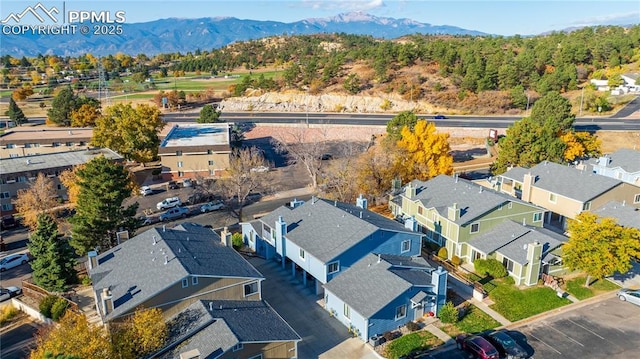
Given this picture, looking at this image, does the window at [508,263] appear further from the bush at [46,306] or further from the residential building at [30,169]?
the residential building at [30,169]

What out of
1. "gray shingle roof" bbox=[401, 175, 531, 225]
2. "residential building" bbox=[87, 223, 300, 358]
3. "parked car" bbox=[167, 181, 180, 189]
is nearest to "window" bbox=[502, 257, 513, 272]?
"gray shingle roof" bbox=[401, 175, 531, 225]

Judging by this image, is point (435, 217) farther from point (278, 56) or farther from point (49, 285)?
point (278, 56)

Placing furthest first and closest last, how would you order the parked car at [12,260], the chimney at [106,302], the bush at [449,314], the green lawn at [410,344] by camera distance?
the parked car at [12,260] → the bush at [449,314] → the green lawn at [410,344] → the chimney at [106,302]

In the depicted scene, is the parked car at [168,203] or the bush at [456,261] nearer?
the bush at [456,261]

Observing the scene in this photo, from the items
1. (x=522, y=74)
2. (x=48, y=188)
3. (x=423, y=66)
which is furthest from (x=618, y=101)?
(x=48, y=188)

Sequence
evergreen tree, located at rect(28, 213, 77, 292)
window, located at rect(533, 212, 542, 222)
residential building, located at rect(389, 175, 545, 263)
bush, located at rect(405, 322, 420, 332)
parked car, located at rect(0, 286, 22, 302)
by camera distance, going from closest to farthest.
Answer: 1. bush, located at rect(405, 322, 420, 332)
2. evergreen tree, located at rect(28, 213, 77, 292)
3. parked car, located at rect(0, 286, 22, 302)
4. residential building, located at rect(389, 175, 545, 263)
5. window, located at rect(533, 212, 542, 222)

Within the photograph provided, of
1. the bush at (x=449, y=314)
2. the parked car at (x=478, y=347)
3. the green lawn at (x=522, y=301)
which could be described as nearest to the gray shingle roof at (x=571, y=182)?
the green lawn at (x=522, y=301)

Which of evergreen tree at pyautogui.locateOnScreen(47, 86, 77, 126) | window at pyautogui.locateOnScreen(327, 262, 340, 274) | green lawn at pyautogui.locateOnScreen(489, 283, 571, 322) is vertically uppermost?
evergreen tree at pyautogui.locateOnScreen(47, 86, 77, 126)

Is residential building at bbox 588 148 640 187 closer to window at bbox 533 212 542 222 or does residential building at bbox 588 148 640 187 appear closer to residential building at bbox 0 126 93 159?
window at bbox 533 212 542 222
